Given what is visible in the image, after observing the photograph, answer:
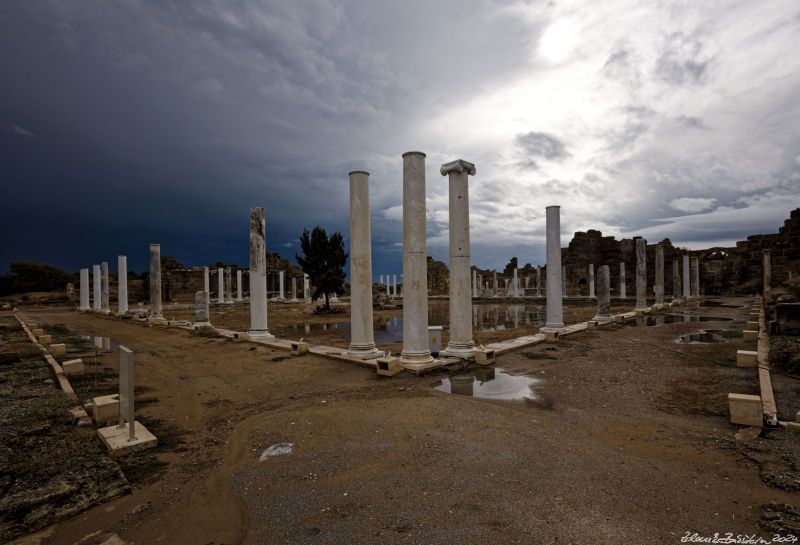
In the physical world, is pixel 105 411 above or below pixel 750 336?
above

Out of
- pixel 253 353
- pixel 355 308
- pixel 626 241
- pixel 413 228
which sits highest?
pixel 626 241

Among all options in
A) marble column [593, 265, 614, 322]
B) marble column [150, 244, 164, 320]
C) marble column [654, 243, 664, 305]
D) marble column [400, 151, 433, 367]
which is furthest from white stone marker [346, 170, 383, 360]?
marble column [654, 243, 664, 305]

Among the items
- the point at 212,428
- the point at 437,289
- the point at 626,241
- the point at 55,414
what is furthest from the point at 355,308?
the point at 437,289

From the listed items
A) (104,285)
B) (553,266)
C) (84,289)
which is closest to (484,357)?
(553,266)

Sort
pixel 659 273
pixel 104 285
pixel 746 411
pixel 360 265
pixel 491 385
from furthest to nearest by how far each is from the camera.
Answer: pixel 104 285 → pixel 659 273 → pixel 360 265 → pixel 491 385 → pixel 746 411

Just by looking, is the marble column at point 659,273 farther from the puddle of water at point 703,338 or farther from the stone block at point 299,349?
the stone block at point 299,349

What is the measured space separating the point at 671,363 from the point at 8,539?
11.4 m

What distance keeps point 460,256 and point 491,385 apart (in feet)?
11.3

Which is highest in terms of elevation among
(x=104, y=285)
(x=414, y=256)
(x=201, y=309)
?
(x=414, y=256)

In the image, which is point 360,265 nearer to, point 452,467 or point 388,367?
point 388,367

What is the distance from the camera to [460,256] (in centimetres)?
970

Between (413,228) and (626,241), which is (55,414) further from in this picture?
(626,241)

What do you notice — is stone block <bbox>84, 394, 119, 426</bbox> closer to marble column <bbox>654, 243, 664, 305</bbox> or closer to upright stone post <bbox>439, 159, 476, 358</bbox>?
upright stone post <bbox>439, 159, 476, 358</bbox>

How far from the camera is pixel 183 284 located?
49812 mm
